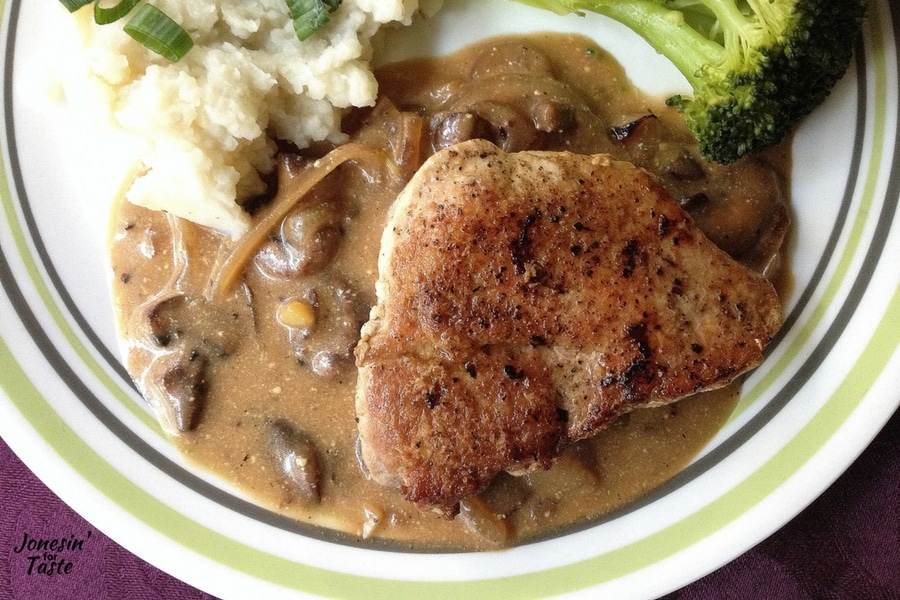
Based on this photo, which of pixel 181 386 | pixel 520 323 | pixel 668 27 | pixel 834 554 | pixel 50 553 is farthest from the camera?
A: pixel 50 553

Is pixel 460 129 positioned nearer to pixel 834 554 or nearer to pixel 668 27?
pixel 668 27

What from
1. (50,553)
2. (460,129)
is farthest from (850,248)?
(50,553)

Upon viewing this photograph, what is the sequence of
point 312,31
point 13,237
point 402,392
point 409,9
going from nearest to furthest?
point 402,392 < point 312,31 < point 409,9 < point 13,237

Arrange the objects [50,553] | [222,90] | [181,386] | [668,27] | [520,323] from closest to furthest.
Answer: [520,323] < [222,90] < [668,27] < [181,386] < [50,553]

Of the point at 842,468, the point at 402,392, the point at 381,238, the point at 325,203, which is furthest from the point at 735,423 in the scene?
the point at 325,203

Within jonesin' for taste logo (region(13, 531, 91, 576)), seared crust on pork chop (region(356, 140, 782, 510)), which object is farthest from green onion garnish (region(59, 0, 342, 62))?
jonesin' for taste logo (region(13, 531, 91, 576))

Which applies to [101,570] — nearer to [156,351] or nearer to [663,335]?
[156,351]
